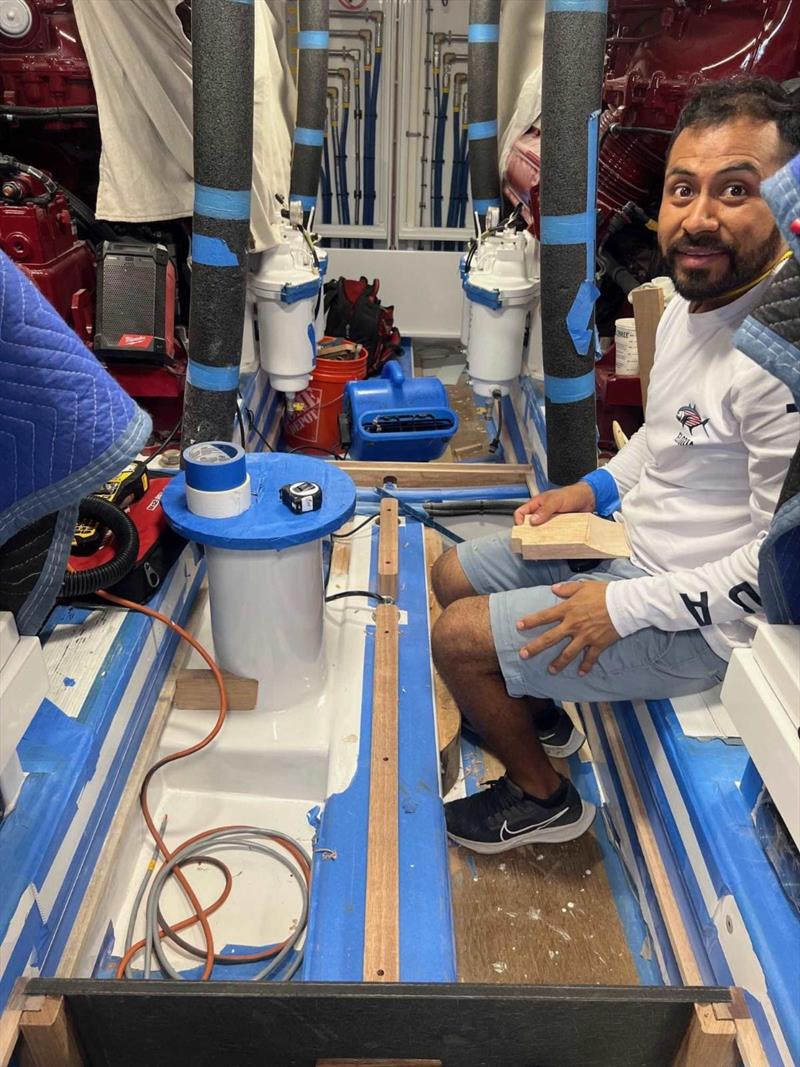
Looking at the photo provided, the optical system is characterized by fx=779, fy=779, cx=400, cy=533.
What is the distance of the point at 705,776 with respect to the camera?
3.84 feet

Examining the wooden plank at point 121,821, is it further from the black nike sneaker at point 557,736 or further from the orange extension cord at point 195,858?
the black nike sneaker at point 557,736

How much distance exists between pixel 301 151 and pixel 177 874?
326cm

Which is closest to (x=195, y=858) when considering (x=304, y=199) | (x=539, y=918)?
(x=539, y=918)

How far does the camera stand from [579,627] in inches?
51.5

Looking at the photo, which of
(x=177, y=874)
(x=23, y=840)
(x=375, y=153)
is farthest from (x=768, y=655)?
(x=375, y=153)

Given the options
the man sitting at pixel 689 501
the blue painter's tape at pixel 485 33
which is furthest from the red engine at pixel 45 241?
the blue painter's tape at pixel 485 33

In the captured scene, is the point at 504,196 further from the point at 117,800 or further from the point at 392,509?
the point at 117,800

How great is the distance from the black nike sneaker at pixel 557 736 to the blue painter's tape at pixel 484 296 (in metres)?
1.59

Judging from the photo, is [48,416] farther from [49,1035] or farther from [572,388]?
[572,388]

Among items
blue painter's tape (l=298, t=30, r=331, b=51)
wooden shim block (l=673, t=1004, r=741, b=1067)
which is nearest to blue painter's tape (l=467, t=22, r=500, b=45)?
blue painter's tape (l=298, t=30, r=331, b=51)

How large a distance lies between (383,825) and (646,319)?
5.05ft

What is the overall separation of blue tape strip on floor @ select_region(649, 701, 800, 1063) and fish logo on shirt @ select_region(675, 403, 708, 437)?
18.4 inches

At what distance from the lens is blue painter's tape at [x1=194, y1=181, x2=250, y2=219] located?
1.86m

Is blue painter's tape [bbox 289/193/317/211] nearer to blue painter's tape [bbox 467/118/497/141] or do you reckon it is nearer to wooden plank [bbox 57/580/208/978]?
blue painter's tape [bbox 467/118/497/141]
